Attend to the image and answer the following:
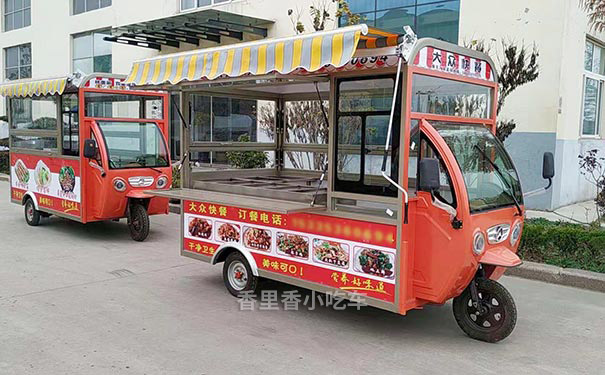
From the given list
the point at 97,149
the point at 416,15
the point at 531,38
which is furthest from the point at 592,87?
the point at 97,149

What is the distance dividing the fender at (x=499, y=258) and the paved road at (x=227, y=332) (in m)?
0.70

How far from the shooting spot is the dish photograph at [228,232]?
5.53 meters

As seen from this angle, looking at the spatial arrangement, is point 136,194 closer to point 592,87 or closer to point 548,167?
point 548,167

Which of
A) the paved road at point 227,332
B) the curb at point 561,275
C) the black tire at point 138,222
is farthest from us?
the black tire at point 138,222

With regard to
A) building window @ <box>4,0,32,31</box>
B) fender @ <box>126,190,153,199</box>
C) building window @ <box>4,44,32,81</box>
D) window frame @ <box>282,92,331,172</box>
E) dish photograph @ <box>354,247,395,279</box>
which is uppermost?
building window @ <box>4,0,32,31</box>

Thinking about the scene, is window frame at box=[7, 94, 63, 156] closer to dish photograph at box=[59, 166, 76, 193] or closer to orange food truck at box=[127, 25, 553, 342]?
dish photograph at box=[59, 166, 76, 193]

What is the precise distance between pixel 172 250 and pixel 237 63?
371 centimetres

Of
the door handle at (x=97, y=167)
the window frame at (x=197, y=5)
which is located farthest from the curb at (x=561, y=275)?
the window frame at (x=197, y=5)

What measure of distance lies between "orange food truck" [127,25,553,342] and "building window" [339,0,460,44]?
6.22 metres

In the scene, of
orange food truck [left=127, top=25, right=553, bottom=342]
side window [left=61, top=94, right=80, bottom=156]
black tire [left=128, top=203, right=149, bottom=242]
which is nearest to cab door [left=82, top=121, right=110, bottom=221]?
side window [left=61, top=94, right=80, bottom=156]

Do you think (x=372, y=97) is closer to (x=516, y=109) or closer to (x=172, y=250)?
(x=172, y=250)

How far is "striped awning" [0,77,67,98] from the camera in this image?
813cm

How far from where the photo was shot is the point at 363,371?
3.90 m

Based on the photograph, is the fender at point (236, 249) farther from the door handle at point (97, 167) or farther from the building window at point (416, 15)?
the building window at point (416, 15)
